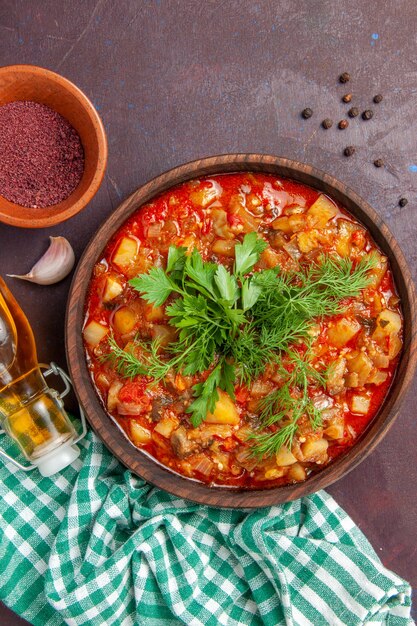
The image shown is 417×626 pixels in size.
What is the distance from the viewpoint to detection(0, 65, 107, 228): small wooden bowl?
12.7 ft

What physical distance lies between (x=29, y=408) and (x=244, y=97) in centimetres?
240

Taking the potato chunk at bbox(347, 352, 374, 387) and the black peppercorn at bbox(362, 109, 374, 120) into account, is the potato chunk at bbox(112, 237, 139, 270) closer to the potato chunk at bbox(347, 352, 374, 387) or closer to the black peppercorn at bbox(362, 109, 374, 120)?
the potato chunk at bbox(347, 352, 374, 387)

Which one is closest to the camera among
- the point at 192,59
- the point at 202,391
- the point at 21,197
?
the point at 202,391

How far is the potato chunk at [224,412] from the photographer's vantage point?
3.80 meters

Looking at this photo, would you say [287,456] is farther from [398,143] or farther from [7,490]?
[398,143]

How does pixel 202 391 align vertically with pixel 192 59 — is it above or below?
below

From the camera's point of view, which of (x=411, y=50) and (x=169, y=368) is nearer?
(x=169, y=368)

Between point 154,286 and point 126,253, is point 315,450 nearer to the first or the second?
point 154,286

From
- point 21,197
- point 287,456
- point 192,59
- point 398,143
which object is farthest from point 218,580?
point 192,59

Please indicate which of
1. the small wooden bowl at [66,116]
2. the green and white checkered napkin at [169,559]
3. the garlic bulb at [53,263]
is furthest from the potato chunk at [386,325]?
the garlic bulb at [53,263]

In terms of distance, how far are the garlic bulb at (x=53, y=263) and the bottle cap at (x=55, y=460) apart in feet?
3.47

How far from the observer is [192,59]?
14.4ft

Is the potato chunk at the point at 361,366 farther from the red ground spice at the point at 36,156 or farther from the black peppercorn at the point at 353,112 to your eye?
the red ground spice at the point at 36,156

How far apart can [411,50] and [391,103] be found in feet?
1.26
